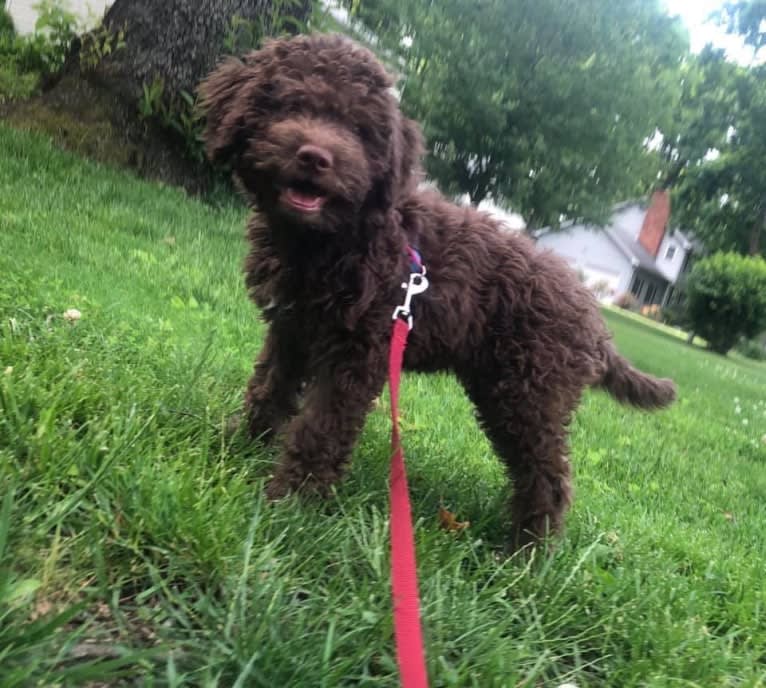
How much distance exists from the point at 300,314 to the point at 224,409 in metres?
0.74

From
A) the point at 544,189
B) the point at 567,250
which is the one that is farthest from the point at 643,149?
the point at 567,250

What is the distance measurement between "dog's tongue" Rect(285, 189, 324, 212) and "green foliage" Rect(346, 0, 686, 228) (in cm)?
1905

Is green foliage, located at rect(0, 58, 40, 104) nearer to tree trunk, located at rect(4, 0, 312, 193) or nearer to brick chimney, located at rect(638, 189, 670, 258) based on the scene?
tree trunk, located at rect(4, 0, 312, 193)

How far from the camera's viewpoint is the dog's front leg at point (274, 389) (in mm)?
3674

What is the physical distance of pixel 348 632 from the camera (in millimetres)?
2098

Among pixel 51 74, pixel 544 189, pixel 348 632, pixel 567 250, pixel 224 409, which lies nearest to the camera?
pixel 348 632

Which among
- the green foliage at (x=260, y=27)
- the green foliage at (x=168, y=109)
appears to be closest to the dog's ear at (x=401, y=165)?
the green foliage at (x=168, y=109)

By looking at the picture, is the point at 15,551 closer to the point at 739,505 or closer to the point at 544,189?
the point at 739,505

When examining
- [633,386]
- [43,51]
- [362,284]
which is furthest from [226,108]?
[43,51]

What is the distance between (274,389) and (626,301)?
59.8 meters

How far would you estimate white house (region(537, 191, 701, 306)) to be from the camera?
60.7 m

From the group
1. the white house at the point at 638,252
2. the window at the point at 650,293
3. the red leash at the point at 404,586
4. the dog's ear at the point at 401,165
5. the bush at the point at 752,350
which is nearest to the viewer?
the red leash at the point at 404,586

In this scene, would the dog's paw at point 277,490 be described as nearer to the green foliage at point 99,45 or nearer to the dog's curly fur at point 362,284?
the dog's curly fur at point 362,284

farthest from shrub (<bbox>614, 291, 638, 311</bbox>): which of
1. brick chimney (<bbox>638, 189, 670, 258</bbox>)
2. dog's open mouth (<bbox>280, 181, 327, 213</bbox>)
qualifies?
dog's open mouth (<bbox>280, 181, 327, 213</bbox>)
